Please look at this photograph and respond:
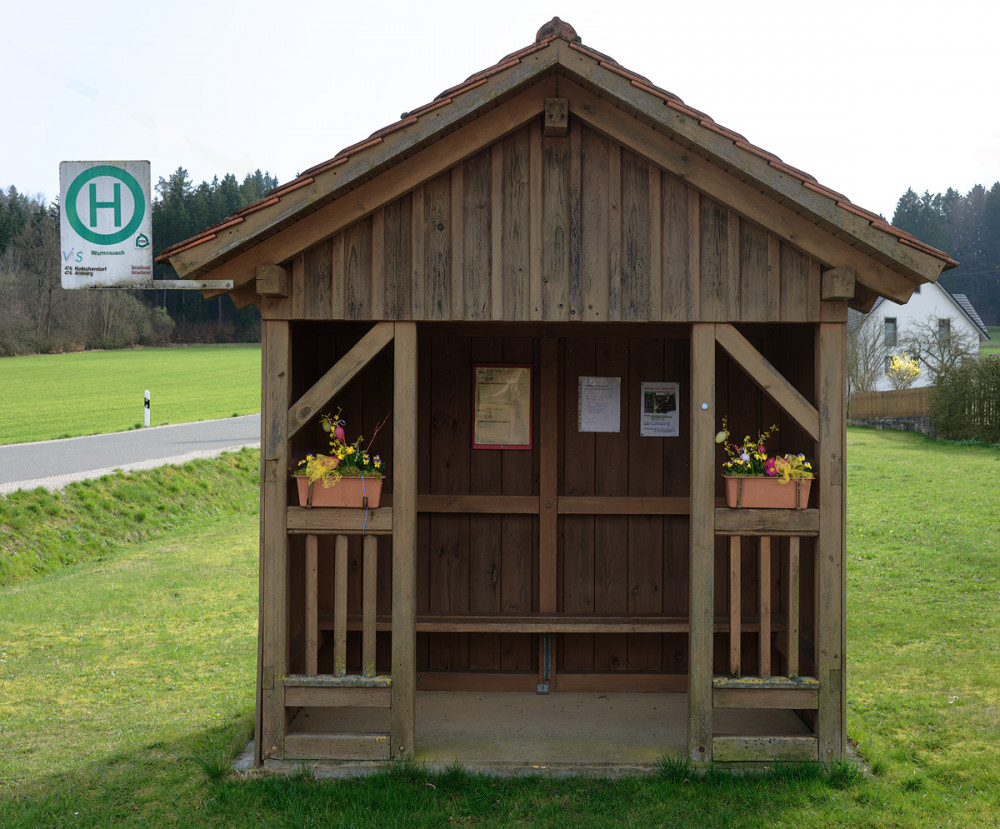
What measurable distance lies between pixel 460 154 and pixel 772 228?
5.65 ft

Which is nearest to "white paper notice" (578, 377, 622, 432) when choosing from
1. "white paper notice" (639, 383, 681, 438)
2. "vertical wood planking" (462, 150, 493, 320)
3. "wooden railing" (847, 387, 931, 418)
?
"white paper notice" (639, 383, 681, 438)

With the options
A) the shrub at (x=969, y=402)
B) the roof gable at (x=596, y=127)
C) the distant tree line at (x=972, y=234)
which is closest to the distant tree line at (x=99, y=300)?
the shrub at (x=969, y=402)

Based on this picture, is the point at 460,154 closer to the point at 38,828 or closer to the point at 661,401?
the point at 661,401

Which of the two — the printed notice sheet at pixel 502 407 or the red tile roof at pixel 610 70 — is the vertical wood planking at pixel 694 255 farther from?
the printed notice sheet at pixel 502 407

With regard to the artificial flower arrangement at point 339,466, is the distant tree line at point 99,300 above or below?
above

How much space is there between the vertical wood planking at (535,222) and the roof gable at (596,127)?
0.50 feet

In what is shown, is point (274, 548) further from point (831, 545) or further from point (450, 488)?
point (831, 545)

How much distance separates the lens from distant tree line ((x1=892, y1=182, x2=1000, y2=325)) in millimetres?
71312

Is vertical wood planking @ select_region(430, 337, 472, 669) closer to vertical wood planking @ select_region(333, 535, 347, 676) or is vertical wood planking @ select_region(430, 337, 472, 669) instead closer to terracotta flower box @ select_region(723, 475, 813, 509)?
vertical wood planking @ select_region(333, 535, 347, 676)

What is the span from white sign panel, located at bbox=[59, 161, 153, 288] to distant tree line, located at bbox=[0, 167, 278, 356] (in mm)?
32189

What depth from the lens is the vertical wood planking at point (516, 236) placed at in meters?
4.74

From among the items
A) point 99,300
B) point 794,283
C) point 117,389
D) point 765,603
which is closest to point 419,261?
point 794,283

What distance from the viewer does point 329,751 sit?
4773 millimetres

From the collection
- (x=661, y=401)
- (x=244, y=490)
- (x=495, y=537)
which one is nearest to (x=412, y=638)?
(x=495, y=537)
